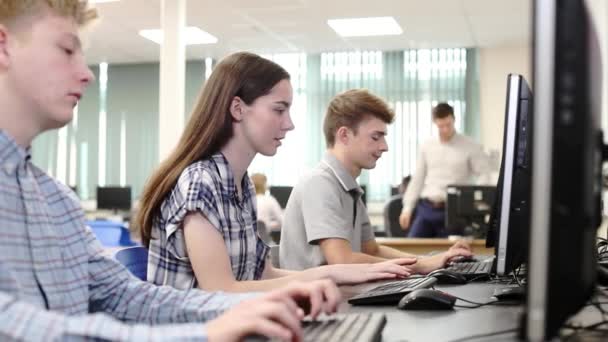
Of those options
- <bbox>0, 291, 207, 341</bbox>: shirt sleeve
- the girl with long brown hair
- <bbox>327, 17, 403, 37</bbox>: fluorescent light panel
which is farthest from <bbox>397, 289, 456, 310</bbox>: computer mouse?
<bbox>327, 17, 403, 37</bbox>: fluorescent light panel

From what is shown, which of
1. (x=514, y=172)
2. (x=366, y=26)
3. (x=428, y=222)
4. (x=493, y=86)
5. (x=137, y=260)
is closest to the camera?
(x=514, y=172)

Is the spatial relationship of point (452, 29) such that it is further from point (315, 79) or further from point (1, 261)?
point (1, 261)

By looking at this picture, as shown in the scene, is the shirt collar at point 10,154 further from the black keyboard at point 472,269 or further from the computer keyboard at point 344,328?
the black keyboard at point 472,269

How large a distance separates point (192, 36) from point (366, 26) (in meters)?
1.87

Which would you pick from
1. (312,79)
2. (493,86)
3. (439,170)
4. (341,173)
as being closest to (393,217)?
(439,170)

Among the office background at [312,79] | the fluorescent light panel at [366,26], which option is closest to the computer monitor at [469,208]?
the office background at [312,79]

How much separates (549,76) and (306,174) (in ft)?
5.77

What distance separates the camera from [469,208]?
438 cm

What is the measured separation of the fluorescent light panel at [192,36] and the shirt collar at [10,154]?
6.26 meters

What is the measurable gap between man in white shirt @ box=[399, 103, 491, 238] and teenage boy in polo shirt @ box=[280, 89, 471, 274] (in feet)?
9.25

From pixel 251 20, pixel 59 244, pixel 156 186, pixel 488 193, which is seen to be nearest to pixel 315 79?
pixel 251 20

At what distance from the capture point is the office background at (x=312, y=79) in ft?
22.1

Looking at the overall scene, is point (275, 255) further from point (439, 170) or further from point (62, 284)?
point (439, 170)

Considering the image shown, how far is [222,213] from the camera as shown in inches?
61.7
